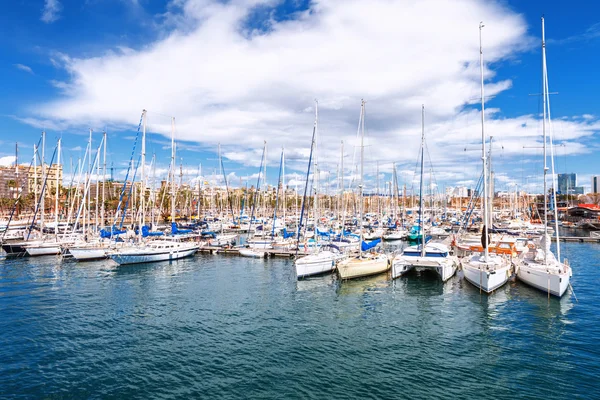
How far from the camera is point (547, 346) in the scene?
855 inches

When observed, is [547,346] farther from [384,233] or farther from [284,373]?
[384,233]

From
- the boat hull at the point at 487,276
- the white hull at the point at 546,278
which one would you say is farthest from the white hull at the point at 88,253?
the white hull at the point at 546,278

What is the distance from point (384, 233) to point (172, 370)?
6805 centimetres

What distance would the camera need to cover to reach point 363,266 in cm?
4084

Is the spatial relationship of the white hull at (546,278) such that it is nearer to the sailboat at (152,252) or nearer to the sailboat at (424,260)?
the sailboat at (424,260)

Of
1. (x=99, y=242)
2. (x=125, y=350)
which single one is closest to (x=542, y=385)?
(x=125, y=350)

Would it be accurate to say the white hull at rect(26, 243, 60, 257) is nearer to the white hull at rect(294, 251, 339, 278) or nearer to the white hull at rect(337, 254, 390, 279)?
the white hull at rect(294, 251, 339, 278)

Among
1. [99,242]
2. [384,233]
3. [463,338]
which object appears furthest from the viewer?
[384,233]

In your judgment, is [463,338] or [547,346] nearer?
[547,346]

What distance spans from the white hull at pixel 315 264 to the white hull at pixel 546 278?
65.8 feet

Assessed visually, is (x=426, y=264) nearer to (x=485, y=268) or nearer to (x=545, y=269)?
(x=485, y=268)

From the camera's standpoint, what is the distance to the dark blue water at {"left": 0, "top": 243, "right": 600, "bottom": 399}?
17391mm

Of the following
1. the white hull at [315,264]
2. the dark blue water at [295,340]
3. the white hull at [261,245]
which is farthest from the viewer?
the white hull at [261,245]

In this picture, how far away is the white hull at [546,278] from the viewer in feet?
102
